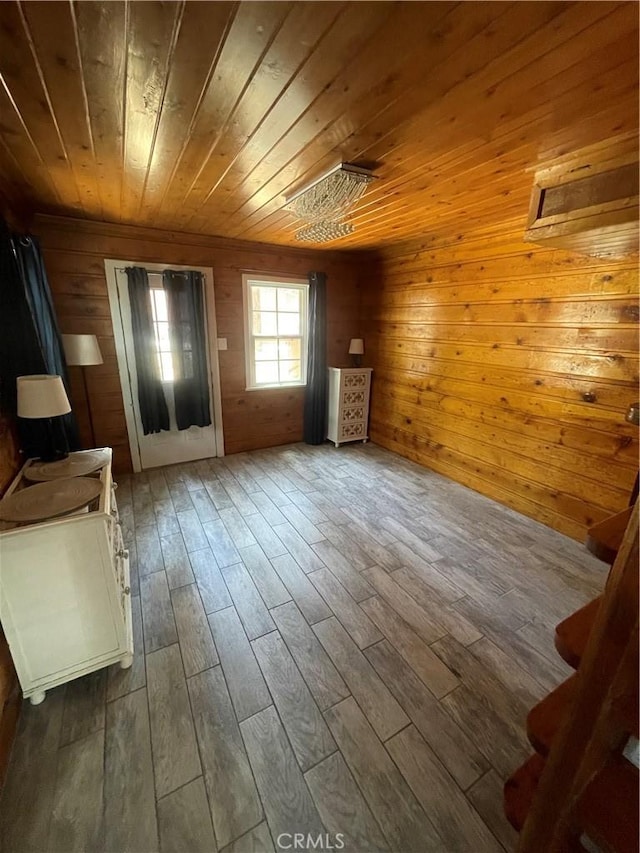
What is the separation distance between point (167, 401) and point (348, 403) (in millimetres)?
2075

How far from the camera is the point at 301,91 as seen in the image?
3.79 feet

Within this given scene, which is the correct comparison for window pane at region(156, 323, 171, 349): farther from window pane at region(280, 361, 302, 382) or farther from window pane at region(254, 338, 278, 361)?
window pane at region(280, 361, 302, 382)

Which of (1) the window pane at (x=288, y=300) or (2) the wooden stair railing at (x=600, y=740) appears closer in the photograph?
(2) the wooden stair railing at (x=600, y=740)

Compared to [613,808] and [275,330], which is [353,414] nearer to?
[275,330]

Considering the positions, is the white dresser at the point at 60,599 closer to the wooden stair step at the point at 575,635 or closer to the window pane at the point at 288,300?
the wooden stair step at the point at 575,635

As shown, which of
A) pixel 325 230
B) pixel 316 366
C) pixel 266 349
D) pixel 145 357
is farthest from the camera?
pixel 316 366

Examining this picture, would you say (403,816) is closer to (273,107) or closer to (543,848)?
(543,848)

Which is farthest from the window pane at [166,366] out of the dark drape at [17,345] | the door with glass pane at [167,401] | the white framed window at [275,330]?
the dark drape at [17,345]

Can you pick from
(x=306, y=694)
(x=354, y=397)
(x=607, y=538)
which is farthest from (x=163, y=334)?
(x=607, y=538)

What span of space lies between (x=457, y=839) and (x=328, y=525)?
1.69 meters

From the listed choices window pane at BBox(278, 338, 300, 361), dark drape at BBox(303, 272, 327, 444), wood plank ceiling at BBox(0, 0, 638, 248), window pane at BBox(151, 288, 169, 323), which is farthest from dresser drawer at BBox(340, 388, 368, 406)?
wood plank ceiling at BBox(0, 0, 638, 248)

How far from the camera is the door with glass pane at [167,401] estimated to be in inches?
122

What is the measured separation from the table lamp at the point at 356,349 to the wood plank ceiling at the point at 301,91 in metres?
2.11

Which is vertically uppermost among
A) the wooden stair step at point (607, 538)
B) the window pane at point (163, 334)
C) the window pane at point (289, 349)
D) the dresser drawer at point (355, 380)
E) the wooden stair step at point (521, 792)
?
the window pane at point (163, 334)
